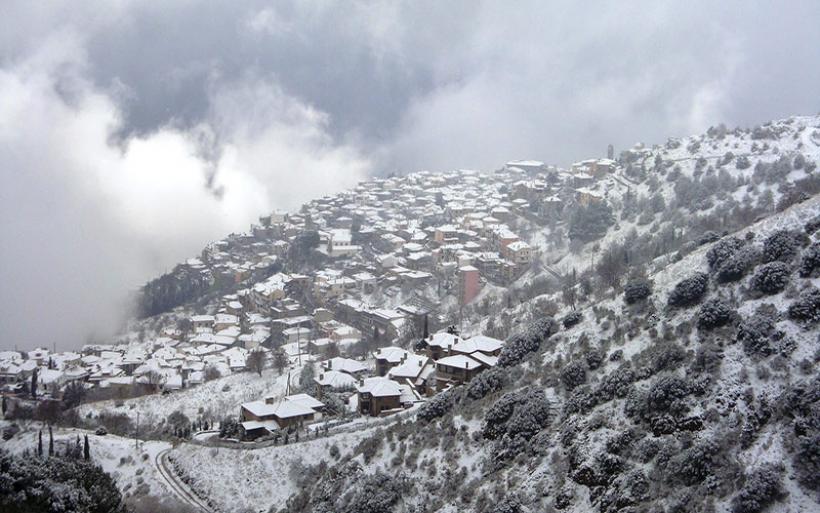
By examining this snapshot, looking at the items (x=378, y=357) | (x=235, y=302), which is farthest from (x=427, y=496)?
(x=235, y=302)

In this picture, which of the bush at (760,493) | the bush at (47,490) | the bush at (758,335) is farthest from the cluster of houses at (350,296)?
the bush at (760,493)

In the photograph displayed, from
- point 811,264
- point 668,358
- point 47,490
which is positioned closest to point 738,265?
point 811,264

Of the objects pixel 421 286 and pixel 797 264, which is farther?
pixel 421 286

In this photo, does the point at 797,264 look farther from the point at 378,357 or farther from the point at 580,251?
the point at 580,251

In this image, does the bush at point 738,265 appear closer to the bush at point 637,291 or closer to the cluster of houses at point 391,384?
the bush at point 637,291

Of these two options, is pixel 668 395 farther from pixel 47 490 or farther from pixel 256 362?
pixel 256 362
